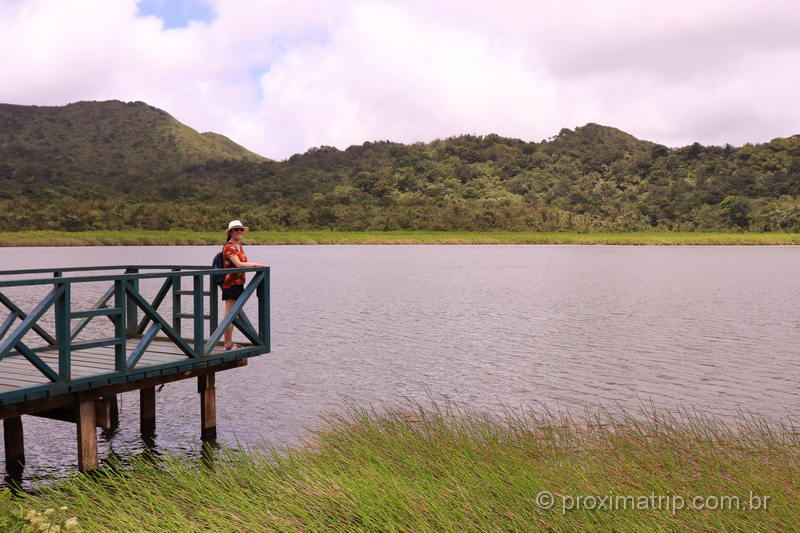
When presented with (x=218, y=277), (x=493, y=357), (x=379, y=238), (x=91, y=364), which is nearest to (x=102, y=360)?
(x=91, y=364)

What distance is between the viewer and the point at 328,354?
24422mm

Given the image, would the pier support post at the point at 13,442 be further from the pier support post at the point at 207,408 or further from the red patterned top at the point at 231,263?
the red patterned top at the point at 231,263

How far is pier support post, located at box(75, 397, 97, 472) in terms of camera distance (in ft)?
36.1

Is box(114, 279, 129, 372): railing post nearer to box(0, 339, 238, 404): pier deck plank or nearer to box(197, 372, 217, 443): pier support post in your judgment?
box(0, 339, 238, 404): pier deck plank

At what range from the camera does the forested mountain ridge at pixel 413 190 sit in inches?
5236

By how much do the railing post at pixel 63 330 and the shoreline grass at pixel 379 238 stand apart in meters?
104

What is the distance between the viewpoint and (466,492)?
784 cm

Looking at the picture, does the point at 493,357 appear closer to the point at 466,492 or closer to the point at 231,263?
the point at 231,263

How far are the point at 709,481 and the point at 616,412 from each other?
24.6 ft

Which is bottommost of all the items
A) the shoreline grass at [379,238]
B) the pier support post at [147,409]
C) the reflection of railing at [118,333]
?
the shoreline grass at [379,238]

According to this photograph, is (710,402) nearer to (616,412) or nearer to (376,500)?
(616,412)

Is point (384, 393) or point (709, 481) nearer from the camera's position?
point (709, 481)

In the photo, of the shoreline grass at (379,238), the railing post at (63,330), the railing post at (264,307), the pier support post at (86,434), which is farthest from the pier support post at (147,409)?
the shoreline grass at (379,238)

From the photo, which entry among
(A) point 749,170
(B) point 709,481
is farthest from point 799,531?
(A) point 749,170
